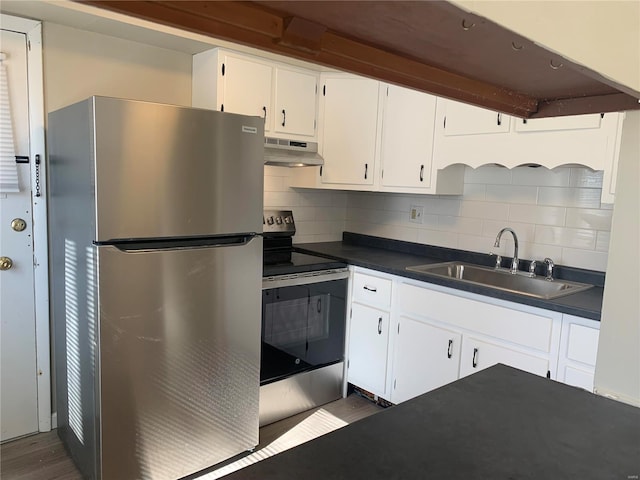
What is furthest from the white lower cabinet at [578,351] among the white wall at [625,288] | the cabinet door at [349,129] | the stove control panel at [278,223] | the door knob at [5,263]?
the door knob at [5,263]

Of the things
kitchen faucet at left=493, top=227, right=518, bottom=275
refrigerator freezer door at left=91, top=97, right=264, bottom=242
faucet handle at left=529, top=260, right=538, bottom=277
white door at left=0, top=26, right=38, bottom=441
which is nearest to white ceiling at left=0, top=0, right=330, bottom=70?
white door at left=0, top=26, right=38, bottom=441

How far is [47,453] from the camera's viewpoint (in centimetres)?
242

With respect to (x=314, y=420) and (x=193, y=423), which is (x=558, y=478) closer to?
(x=193, y=423)

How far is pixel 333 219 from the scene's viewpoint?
12.3 ft

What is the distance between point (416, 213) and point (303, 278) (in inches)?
40.4

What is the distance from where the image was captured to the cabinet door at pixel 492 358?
2.17 metres

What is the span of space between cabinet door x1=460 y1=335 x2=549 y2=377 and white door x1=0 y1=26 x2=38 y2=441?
228 centimetres

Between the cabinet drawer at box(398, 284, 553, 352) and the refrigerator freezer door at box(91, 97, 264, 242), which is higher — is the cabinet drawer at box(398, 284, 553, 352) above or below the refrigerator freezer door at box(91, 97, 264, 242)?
below

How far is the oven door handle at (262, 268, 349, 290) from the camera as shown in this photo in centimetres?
263

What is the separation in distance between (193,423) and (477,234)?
1956 mm

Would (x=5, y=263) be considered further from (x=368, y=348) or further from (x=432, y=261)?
(x=432, y=261)

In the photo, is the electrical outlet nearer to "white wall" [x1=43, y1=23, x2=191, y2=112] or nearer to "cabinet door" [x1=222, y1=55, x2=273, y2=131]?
"cabinet door" [x1=222, y1=55, x2=273, y2=131]

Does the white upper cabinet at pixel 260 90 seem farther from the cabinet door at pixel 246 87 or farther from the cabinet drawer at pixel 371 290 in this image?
the cabinet drawer at pixel 371 290

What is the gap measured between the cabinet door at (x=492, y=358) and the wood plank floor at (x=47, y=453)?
823 millimetres
